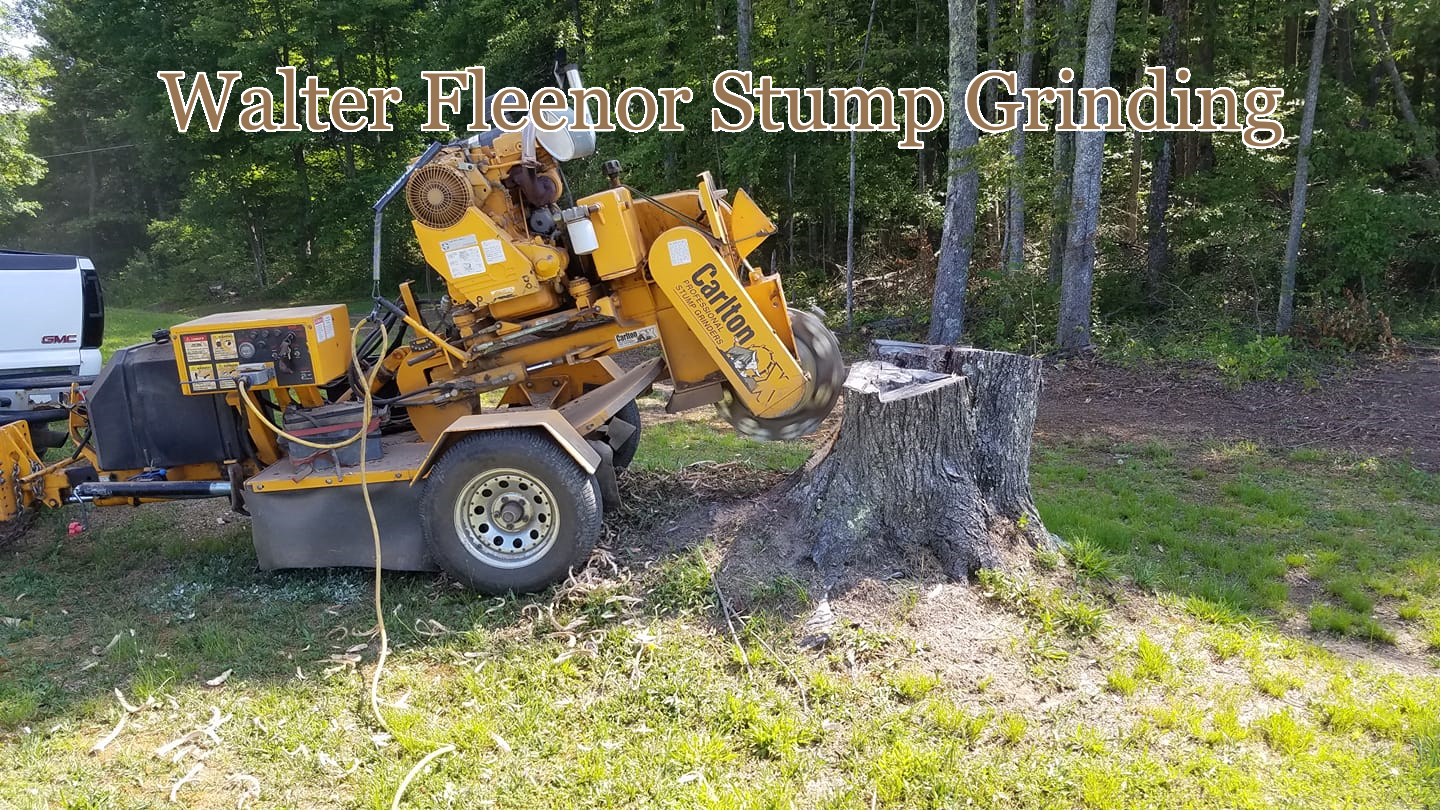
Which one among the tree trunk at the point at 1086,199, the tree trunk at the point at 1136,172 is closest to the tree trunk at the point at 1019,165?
the tree trunk at the point at 1086,199

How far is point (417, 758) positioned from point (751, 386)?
8.21ft

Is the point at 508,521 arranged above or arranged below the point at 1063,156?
below

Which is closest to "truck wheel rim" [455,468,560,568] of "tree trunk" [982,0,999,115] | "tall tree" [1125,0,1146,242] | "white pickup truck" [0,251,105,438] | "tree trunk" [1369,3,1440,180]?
"white pickup truck" [0,251,105,438]

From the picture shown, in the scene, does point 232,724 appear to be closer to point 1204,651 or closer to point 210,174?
point 1204,651

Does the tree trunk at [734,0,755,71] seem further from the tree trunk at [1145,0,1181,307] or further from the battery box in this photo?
the battery box

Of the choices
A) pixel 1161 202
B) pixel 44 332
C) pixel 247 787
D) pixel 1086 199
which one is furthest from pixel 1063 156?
pixel 247 787

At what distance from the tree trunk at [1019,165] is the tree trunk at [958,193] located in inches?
25.1

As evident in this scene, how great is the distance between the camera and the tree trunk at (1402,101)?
40.9 ft

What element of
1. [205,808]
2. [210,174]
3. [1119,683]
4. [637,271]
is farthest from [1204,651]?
[210,174]

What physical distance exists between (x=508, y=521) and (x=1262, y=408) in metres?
7.96

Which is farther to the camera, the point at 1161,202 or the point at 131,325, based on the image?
the point at 131,325

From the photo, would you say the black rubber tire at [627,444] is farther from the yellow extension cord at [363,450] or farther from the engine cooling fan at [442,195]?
the engine cooling fan at [442,195]

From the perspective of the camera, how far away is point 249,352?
4.71m

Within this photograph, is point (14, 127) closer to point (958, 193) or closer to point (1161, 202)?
point (958, 193)
